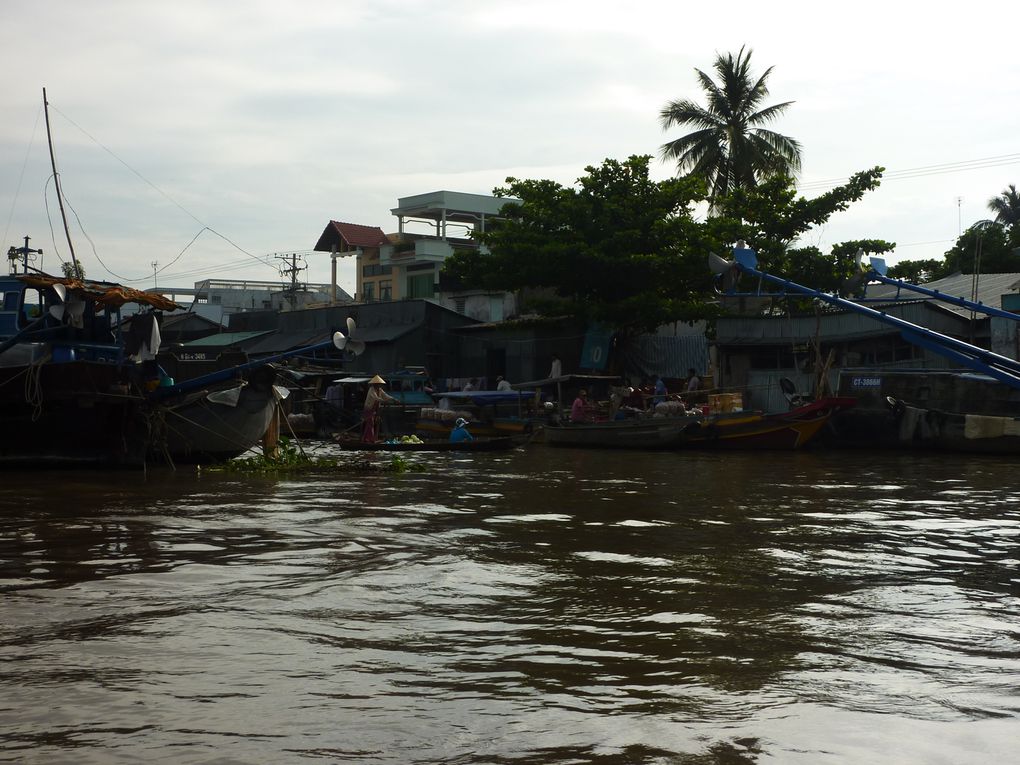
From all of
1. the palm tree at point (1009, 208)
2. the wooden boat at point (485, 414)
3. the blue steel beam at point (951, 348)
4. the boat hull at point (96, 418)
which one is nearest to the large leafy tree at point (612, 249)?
the wooden boat at point (485, 414)

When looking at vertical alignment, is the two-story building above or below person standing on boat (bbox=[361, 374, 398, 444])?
above

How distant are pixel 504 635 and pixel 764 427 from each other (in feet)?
56.3

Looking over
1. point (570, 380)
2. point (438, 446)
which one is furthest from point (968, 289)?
point (438, 446)

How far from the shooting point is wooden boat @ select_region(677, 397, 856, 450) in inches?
842

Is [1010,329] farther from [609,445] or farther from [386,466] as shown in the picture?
[386,466]

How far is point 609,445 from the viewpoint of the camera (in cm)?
2298

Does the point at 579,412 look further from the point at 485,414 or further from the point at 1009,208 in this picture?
the point at 1009,208

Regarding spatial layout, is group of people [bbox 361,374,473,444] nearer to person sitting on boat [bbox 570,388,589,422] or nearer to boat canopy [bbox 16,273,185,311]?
person sitting on boat [bbox 570,388,589,422]

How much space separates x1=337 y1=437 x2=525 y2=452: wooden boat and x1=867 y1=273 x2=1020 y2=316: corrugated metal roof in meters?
11.6

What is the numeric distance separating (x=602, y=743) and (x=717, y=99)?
31.7 m

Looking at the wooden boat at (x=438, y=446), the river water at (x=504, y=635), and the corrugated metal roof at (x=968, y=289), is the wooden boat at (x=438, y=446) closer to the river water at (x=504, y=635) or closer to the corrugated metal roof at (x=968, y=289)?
the river water at (x=504, y=635)

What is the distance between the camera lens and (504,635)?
17.3 feet

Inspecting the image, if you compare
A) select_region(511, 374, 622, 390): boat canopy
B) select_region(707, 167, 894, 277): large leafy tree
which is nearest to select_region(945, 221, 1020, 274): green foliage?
select_region(707, 167, 894, 277): large leafy tree

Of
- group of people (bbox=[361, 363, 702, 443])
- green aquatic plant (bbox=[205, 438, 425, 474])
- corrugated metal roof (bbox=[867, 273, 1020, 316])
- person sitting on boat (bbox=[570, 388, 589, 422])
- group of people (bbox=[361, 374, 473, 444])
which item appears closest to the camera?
green aquatic plant (bbox=[205, 438, 425, 474])
